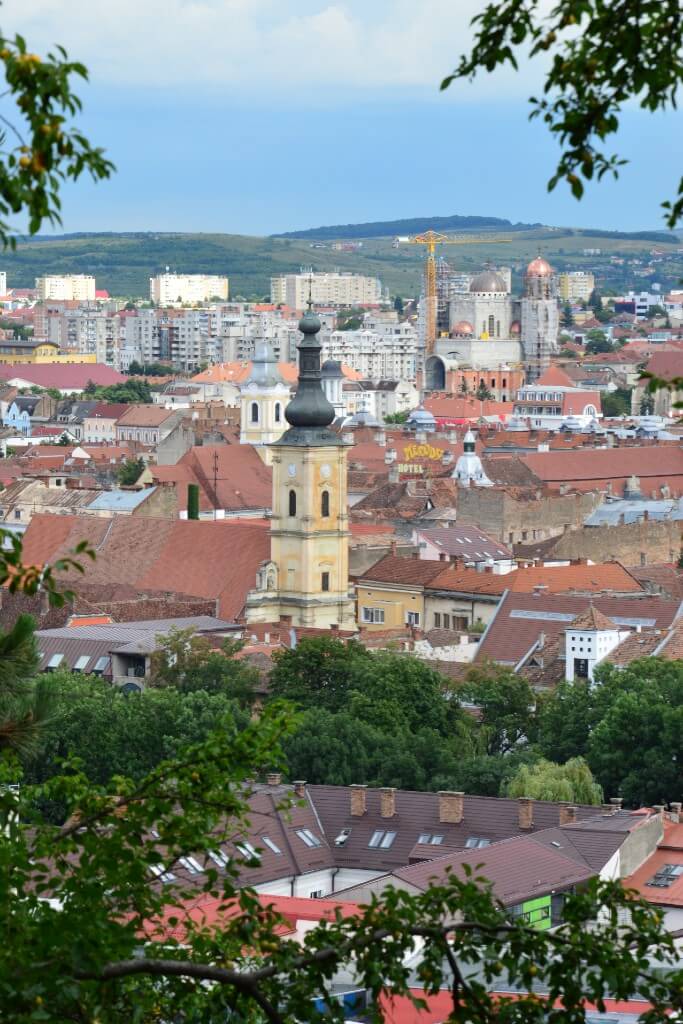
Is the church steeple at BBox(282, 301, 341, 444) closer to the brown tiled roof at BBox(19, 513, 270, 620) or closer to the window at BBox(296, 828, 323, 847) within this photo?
the brown tiled roof at BBox(19, 513, 270, 620)

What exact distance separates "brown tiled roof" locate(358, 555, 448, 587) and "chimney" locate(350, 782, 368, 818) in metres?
26.9

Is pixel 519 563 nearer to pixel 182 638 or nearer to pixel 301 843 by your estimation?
pixel 182 638

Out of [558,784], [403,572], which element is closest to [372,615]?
[403,572]

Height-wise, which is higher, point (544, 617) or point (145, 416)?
point (544, 617)

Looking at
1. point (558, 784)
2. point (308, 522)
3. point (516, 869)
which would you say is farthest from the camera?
point (308, 522)

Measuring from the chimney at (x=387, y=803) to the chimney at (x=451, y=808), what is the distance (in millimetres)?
684

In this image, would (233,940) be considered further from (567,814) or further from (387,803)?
A: (387,803)

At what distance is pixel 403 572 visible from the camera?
6606 cm

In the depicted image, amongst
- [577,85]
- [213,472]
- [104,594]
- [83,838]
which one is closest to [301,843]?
[83,838]

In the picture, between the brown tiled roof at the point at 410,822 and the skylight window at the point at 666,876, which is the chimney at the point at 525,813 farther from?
the skylight window at the point at 666,876

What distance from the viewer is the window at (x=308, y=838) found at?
3647 centimetres

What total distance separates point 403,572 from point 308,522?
5.06 m

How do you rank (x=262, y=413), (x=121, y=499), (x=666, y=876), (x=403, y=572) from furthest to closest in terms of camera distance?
(x=262, y=413) → (x=121, y=499) → (x=403, y=572) → (x=666, y=876)

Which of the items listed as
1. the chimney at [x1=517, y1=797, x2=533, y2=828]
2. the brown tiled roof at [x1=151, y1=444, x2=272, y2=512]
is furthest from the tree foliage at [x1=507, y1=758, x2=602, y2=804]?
the brown tiled roof at [x1=151, y1=444, x2=272, y2=512]
